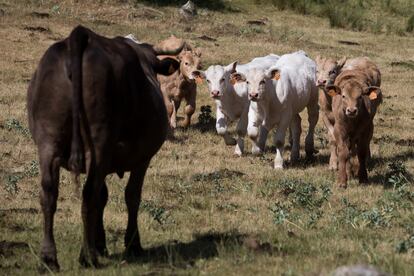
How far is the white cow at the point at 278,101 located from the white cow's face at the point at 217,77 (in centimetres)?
56

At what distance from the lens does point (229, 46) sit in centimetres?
2959

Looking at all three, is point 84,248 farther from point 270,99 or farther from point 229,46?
point 229,46

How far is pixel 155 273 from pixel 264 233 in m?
2.31

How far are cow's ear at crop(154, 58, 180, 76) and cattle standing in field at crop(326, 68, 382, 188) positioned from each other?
4441 millimetres

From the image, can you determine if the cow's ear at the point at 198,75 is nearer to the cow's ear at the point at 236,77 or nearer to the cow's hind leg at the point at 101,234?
the cow's ear at the point at 236,77

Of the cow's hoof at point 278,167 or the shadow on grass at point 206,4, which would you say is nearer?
the cow's hoof at point 278,167

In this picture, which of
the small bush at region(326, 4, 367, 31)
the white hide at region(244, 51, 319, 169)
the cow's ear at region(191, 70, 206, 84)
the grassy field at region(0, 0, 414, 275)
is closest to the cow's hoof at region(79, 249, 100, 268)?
the grassy field at region(0, 0, 414, 275)

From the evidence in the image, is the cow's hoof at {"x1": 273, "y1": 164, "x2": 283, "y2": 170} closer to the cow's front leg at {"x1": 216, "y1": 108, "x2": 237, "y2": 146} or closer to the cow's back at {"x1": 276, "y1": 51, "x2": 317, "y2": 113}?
the cow's back at {"x1": 276, "y1": 51, "x2": 317, "y2": 113}

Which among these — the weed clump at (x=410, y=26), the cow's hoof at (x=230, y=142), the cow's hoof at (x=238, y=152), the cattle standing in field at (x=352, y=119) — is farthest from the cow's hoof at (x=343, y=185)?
the weed clump at (x=410, y=26)

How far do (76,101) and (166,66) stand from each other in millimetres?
2135

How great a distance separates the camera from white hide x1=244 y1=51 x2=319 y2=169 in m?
14.8

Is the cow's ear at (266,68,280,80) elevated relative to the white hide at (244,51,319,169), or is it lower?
elevated

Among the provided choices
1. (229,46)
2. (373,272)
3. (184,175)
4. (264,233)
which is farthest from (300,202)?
(229,46)

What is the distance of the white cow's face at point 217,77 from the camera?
53.1ft
